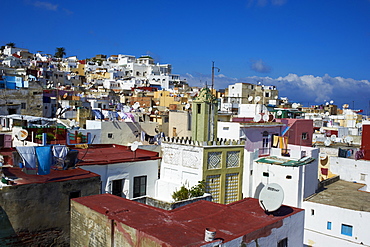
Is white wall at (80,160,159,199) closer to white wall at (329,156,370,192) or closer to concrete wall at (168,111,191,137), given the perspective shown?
concrete wall at (168,111,191,137)

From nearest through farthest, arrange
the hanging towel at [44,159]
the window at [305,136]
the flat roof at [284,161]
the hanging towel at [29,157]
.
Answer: the hanging towel at [29,157] < the hanging towel at [44,159] < the flat roof at [284,161] < the window at [305,136]

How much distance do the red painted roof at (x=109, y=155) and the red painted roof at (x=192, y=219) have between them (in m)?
4.34

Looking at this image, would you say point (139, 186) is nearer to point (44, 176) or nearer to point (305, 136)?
point (44, 176)

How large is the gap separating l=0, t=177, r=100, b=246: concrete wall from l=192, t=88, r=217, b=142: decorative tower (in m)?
7.87

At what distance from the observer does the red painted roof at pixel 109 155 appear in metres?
15.2

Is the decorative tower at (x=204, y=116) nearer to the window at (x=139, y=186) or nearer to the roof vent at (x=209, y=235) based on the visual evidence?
the window at (x=139, y=186)

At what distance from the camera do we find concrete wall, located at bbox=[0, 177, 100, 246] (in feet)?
33.4

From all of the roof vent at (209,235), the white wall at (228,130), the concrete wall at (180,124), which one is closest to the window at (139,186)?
the white wall at (228,130)

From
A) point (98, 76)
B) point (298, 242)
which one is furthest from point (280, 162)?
point (98, 76)

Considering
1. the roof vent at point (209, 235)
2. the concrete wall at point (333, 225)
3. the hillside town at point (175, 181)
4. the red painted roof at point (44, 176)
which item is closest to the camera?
the roof vent at point (209, 235)

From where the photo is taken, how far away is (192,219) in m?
9.15

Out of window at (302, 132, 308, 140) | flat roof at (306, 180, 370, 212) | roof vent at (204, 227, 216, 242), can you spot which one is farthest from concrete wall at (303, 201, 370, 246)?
roof vent at (204, 227, 216, 242)

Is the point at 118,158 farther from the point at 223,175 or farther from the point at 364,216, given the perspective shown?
the point at 364,216

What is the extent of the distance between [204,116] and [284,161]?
508 cm
